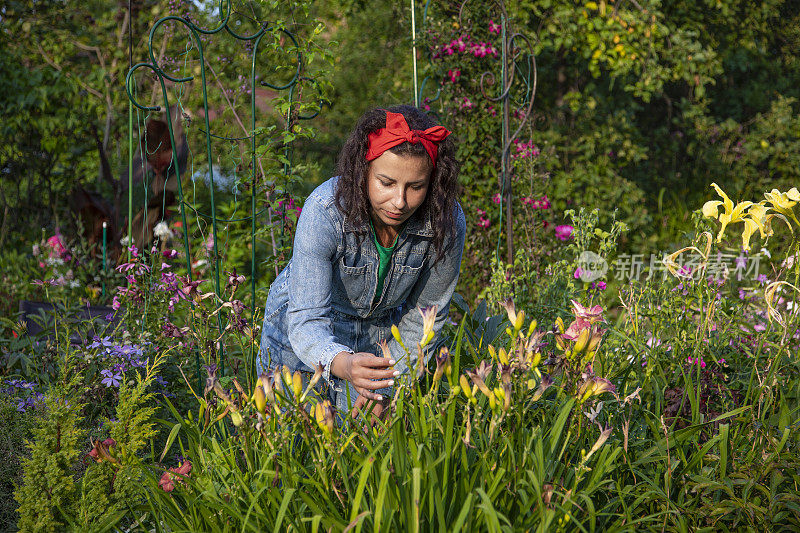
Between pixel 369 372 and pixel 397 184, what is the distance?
0.59m

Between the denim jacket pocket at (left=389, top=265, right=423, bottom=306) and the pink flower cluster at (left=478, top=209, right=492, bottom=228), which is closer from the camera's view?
the denim jacket pocket at (left=389, top=265, right=423, bottom=306)

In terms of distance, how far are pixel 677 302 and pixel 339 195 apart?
4.06 ft

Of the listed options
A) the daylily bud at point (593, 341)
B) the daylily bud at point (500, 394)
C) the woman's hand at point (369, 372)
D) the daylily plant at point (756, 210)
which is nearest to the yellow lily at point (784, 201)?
the daylily plant at point (756, 210)

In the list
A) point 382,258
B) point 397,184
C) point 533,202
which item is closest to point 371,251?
point 382,258

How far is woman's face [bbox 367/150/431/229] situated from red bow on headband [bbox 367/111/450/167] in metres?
0.02

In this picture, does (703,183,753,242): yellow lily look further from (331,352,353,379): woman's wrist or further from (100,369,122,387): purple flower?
(100,369,122,387): purple flower

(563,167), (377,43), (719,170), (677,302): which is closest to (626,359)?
(677,302)

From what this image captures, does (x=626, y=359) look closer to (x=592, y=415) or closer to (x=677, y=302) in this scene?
(x=677, y=302)

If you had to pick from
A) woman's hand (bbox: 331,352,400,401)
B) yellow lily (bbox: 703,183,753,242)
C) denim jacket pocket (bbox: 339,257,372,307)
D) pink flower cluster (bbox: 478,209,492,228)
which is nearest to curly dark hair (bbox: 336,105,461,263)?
denim jacket pocket (bbox: 339,257,372,307)

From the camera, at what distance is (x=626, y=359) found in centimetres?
226

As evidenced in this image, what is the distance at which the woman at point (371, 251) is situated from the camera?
1938 millimetres

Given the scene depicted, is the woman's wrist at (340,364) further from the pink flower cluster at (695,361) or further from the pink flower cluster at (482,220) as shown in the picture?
the pink flower cluster at (482,220)

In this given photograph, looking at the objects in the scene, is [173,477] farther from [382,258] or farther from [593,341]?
[593,341]

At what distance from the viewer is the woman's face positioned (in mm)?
1936
